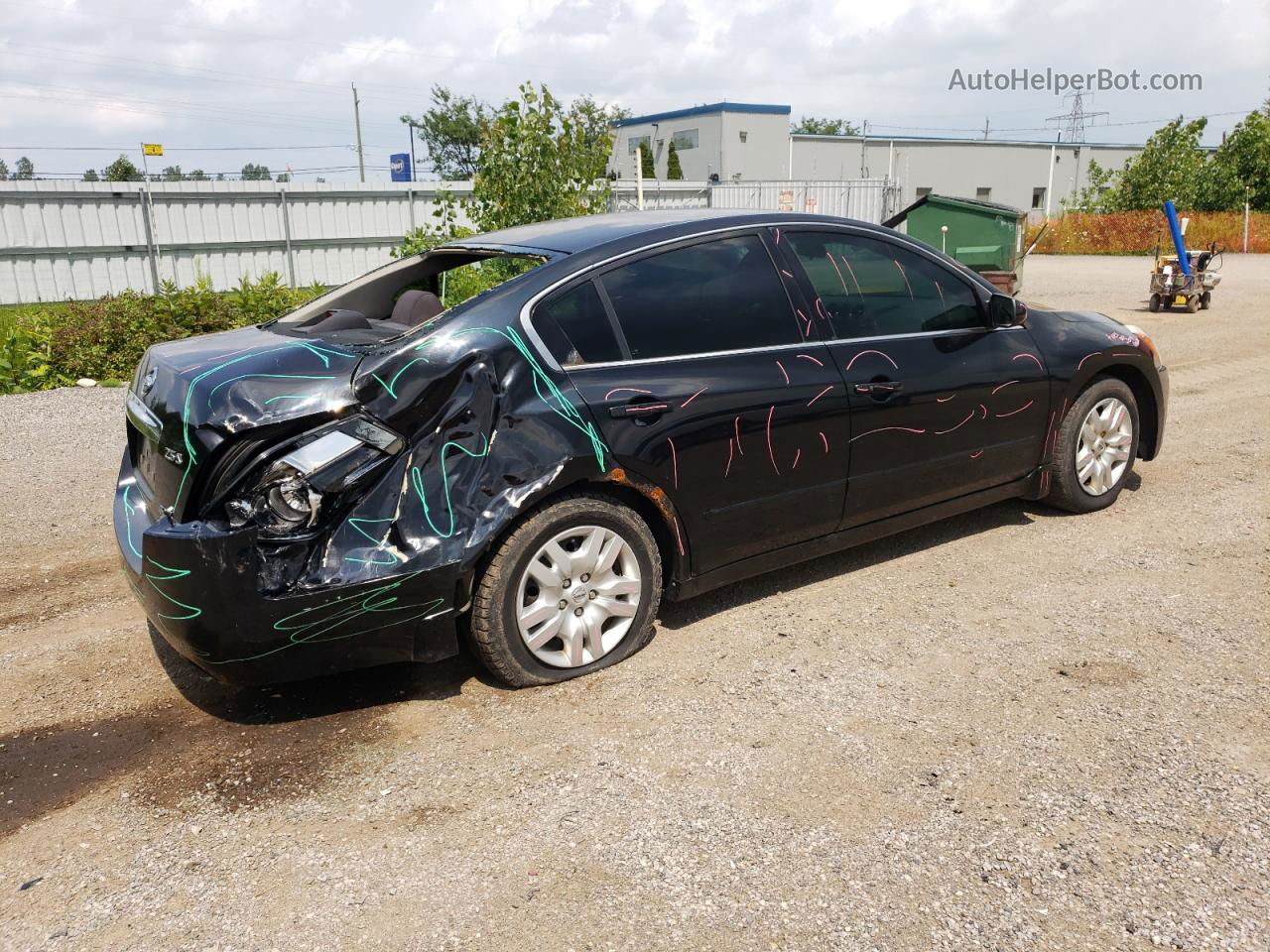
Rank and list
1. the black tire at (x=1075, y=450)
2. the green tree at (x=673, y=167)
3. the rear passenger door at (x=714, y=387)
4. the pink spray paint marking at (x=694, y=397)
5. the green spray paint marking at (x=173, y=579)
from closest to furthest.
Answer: the green spray paint marking at (x=173, y=579) → the rear passenger door at (x=714, y=387) → the pink spray paint marking at (x=694, y=397) → the black tire at (x=1075, y=450) → the green tree at (x=673, y=167)

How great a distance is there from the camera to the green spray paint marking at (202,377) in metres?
3.30

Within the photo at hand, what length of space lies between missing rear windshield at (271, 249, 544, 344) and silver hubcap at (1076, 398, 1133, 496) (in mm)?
3177

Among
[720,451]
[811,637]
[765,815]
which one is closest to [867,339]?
[720,451]

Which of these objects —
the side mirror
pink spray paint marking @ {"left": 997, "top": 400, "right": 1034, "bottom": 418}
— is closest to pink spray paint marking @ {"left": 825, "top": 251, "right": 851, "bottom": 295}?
the side mirror

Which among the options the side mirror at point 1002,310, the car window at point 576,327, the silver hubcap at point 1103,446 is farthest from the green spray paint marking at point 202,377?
the silver hubcap at point 1103,446

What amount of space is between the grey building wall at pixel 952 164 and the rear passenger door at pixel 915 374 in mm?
45021

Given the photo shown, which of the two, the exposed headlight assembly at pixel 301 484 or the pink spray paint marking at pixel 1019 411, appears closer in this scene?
the exposed headlight assembly at pixel 301 484

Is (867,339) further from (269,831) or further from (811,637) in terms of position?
(269,831)

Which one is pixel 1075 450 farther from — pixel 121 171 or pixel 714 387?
pixel 121 171

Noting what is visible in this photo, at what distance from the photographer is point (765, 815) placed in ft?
9.71

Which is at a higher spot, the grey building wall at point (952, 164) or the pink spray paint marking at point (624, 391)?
the grey building wall at point (952, 164)

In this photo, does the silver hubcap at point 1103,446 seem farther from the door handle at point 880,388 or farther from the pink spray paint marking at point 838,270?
the pink spray paint marking at point 838,270

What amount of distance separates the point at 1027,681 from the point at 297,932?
2.61 metres

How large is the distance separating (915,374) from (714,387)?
111 centimetres
